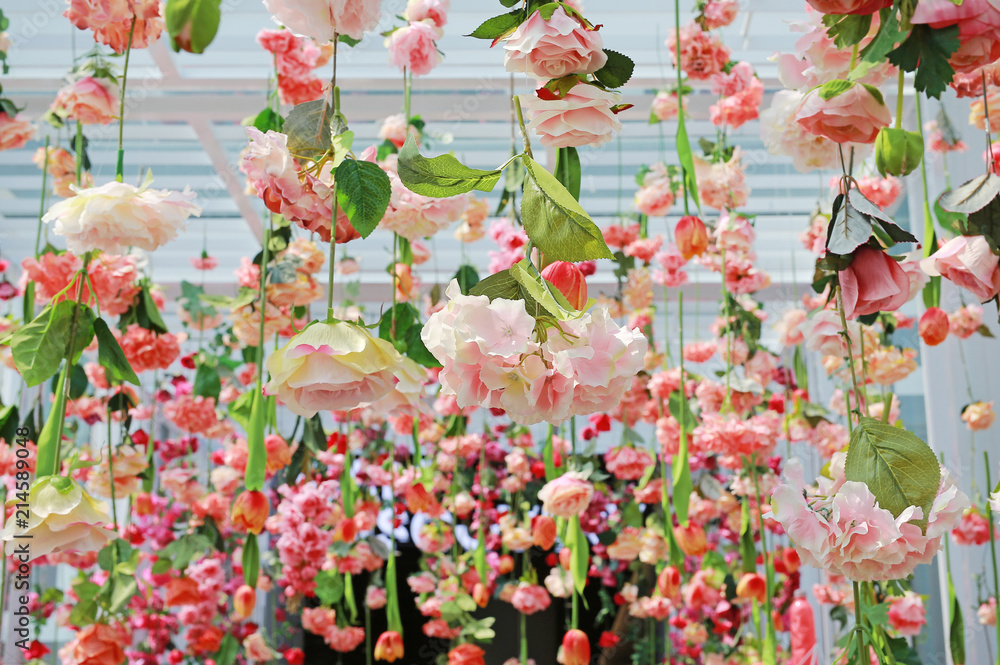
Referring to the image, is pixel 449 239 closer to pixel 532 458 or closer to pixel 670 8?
pixel 532 458

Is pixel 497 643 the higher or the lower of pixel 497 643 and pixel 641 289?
the lower

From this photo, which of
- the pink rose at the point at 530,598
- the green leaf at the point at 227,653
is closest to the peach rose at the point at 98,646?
the green leaf at the point at 227,653

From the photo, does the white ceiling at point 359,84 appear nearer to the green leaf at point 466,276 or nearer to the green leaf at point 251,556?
the green leaf at point 466,276

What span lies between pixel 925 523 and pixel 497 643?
402 centimetres

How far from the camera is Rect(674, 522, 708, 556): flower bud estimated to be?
1517 millimetres

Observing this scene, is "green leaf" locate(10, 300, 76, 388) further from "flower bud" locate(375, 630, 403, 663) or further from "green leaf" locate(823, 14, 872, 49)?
"flower bud" locate(375, 630, 403, 663)

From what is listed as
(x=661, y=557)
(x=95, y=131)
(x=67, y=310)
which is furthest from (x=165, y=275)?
(x=67, y=310)

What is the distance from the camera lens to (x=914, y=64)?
0.46m

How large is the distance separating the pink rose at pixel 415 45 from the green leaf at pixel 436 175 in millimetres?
616

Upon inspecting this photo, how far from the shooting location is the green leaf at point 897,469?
47 cm

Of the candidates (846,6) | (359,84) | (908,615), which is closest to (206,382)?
(359,84)

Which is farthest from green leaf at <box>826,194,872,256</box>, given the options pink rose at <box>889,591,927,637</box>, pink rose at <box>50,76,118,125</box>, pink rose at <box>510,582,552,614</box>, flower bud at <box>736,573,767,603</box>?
pink rose at <box>510,582,552,614</box>

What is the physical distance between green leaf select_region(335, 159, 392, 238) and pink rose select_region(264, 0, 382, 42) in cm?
9

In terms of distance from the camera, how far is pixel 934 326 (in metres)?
0.90
